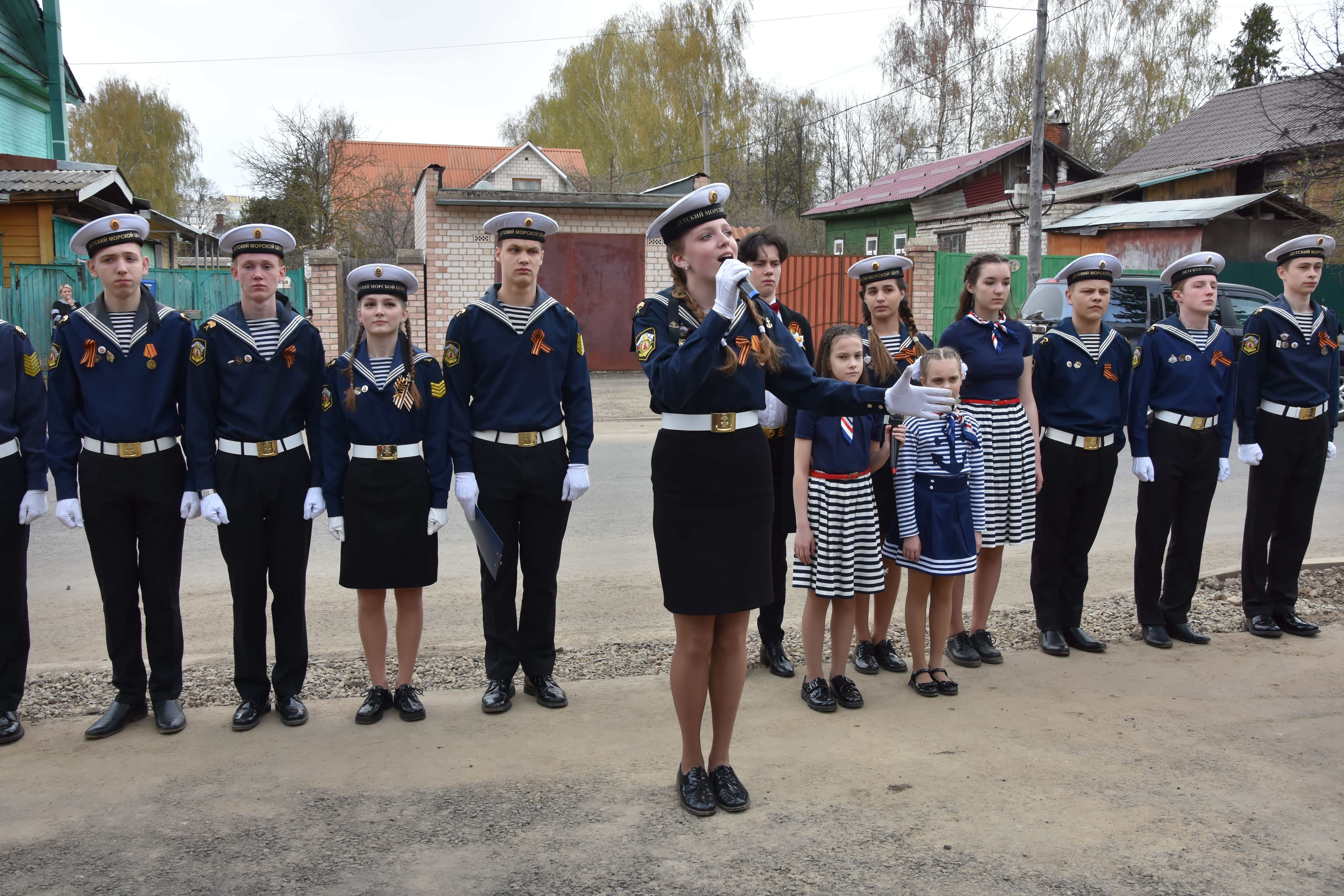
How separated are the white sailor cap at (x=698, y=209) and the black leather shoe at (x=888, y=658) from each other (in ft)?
8.02

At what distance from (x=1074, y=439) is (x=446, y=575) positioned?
12.7 ft

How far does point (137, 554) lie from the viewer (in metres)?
4.15

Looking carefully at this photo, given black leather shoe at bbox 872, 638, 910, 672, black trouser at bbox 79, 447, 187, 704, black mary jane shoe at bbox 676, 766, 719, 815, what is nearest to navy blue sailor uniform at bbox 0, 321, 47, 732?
black trouser at bbox 79, 447, 187, 704

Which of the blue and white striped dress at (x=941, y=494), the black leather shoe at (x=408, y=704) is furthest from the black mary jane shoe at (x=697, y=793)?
the blue and white striped dress at (x=941, y=494)

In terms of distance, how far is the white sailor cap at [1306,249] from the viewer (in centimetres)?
536

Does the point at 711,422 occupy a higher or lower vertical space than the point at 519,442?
higher

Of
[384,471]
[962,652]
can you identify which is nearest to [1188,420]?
[962,652]

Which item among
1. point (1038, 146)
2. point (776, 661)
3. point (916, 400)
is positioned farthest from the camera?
point (1038, 146)

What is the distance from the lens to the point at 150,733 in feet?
13.1

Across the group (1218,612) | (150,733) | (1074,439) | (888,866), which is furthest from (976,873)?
(1218,612)

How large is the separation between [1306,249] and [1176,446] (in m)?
1.37

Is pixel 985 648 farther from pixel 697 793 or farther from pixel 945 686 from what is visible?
pixel 697 793

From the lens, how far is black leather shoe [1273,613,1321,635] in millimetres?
5293

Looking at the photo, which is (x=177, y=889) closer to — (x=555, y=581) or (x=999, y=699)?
(x=555, y=581)
